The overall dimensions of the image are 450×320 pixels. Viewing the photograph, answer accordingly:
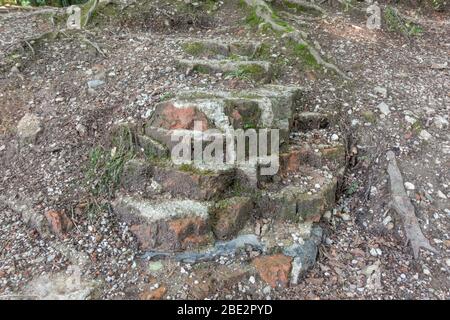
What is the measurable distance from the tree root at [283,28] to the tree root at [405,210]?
58.8 inches

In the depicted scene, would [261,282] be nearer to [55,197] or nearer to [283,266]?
[283,266]

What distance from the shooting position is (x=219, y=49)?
16.9 feet

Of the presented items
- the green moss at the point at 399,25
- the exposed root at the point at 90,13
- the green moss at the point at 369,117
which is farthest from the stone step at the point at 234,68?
the green moss at the point at 399,25

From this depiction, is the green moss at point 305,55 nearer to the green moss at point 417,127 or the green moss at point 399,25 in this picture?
the green moss at point 417,127

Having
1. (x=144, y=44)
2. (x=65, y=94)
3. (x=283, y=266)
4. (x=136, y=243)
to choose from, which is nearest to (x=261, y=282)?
(x=283, y=266)

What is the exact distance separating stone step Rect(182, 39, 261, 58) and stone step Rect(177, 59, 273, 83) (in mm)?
394

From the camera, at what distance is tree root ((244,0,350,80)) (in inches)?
197

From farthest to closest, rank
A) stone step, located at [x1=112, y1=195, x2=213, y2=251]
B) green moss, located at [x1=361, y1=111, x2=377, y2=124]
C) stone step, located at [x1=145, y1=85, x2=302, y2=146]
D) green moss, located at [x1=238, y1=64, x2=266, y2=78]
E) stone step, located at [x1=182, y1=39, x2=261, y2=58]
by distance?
stone step, located at [x1=182, y1=39, x2=261, y2=58]
green moss, located at [x1=238, y1=64, x2=266, y2=78]
green moss, located at [x1=361, y1=111, x2=377, y2=124]
stone step, located at [x1=145, y1=85, x2=302, y2=146]
stone step, located at [x1=112, y1=195, x2=213, y2=251]

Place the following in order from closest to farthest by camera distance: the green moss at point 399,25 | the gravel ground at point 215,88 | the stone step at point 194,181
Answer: the gravel ground at point 215,88
the stone step at point 194,181
the green moss at point 399,25

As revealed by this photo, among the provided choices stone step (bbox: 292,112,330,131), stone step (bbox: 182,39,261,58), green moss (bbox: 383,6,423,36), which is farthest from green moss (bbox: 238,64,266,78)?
green moss (bbox: 383,6,423,36)

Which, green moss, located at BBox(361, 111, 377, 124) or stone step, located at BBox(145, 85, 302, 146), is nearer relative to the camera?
stone step, located at BBox(145, 85, 302, 146)

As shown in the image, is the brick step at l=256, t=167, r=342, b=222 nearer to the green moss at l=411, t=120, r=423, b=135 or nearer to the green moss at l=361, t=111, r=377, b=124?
the green moss at l=361, t=111, r=377, b=124

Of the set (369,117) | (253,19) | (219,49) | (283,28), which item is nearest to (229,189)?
(369,117)

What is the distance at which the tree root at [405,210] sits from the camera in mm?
3572
